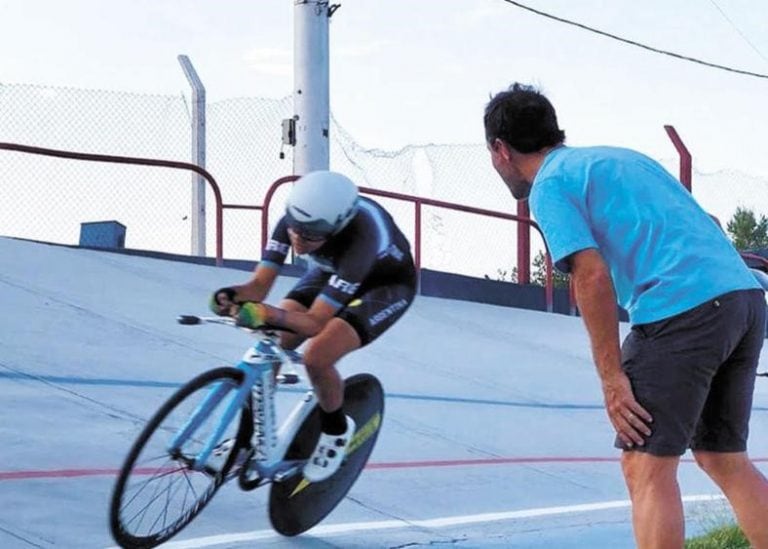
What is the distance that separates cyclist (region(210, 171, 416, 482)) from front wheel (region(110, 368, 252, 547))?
30 centimetres

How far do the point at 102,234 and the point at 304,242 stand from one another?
21.2ft

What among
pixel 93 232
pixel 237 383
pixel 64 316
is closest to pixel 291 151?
pixel 93 232

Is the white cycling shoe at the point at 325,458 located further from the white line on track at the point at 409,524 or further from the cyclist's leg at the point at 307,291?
the cyclist's leg at the point at 307,291

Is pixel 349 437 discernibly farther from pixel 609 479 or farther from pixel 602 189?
pixel 609 479

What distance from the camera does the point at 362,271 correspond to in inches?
173

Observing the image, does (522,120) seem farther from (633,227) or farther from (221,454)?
(221,454)

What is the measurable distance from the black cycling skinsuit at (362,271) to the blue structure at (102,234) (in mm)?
A: 5777

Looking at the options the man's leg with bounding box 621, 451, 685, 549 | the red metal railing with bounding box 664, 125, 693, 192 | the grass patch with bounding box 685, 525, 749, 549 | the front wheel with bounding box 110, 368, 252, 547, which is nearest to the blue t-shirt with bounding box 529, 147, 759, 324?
the man's leg with bounding box 621, 451, 685, 549

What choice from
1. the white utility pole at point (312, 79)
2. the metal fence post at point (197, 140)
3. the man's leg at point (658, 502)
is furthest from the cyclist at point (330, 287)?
the white utility pole at point (312, 79)

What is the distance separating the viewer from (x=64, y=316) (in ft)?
27.7

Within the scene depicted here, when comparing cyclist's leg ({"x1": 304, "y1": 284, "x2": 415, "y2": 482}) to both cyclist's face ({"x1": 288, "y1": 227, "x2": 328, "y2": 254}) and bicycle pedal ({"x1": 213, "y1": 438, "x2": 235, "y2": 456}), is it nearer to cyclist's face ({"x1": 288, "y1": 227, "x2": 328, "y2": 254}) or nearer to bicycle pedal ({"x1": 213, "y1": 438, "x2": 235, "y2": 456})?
cyclist's face ({"x1": 288, "y1": 227, "x2": 328, "y2": 254})

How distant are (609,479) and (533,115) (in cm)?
392

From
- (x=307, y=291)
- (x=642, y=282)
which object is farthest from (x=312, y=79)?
(x=642, y=282)

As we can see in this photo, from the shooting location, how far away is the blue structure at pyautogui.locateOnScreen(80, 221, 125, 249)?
1027 cm
